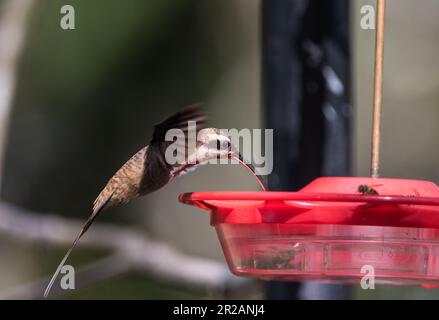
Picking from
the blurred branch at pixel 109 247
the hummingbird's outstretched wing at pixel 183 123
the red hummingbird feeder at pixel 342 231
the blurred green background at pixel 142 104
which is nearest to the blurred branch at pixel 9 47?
the blurred branch at pixel 109 247

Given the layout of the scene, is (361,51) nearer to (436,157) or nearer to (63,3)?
(436,157)

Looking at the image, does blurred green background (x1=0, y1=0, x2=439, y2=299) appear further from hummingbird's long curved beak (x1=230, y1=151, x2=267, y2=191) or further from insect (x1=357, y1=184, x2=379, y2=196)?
insect (x1=357, y1=184, x2=379, y2=196)

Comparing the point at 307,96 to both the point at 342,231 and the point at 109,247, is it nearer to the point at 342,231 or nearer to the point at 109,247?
the point at 342,231

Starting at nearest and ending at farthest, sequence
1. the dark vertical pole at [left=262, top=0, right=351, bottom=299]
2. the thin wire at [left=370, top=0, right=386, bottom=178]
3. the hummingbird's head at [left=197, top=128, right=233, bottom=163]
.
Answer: the thin wire at [left=370, top=0, right=386, bottom=178]
the hummingbird's head at [left=197, top=128, right=233, bottom=163]
the dark vertical pole at [left=262, top=0, right=351, bottom=299]

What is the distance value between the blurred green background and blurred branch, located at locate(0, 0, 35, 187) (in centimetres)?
61

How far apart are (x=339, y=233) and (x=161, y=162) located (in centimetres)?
97

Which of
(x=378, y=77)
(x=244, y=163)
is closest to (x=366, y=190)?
(x=378, y=77)

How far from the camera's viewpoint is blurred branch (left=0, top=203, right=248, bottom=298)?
5449mm

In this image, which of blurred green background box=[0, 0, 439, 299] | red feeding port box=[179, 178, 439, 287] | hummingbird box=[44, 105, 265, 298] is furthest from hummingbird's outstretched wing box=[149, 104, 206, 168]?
blurred green background box=[0, 0, 439, 299]

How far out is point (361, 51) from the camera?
7602mm

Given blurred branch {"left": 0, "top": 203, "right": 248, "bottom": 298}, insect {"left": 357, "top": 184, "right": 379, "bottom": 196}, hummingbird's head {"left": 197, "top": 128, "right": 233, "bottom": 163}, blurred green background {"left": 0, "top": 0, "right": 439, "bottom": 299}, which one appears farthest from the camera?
blurred green background {"left": 0, "top": 0, "right": 439, "bottom": 299}

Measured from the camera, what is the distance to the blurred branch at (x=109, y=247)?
5449 mm
